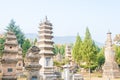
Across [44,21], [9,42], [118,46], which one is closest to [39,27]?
[44,21]

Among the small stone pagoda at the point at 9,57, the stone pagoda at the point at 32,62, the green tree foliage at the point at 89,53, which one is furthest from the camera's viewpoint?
the green tree foliage at the point at 89,53

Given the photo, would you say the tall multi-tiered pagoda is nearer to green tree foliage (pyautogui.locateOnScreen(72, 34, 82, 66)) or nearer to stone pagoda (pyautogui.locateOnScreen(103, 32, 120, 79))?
stone pagoda (pyautogui.locateOnScreen(103, 32, 120, 79))

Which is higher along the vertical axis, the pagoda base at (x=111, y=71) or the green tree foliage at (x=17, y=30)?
the green tree foliage at (x=17, y=30)

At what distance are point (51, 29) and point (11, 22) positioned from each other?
104 feet

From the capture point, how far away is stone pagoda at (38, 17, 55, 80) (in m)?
33.7

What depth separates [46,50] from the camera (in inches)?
1352

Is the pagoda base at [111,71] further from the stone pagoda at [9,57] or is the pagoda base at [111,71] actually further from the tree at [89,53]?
the stone pagoda at [9,57]

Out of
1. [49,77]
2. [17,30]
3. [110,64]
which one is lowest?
[49,77]

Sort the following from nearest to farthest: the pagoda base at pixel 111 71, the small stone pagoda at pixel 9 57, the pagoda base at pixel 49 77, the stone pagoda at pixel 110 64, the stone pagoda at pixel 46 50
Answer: the small stone pagoda at pixel 9 57
the pagoda base at pixel 49 77
the stone pagoda at pixel 46 50
the pagoda base at pixel 111 71
the stone pagoda at pixel 110 64

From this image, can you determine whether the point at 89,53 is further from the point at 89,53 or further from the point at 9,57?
the point at 9,57

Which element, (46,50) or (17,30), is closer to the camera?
(46,50)

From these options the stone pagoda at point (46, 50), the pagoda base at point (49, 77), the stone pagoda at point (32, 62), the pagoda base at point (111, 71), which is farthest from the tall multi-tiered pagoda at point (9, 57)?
the pagoda base at point (111, 71)

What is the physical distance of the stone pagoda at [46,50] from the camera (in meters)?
33.7

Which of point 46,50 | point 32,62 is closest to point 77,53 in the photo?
point 46,50
